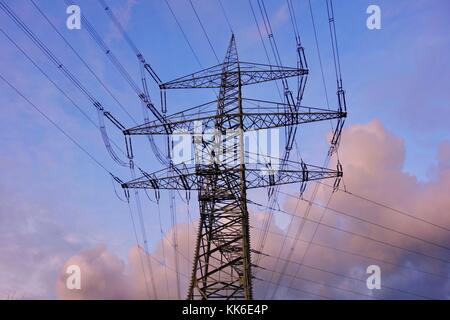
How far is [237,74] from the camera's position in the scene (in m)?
30.5

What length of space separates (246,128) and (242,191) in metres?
3.63

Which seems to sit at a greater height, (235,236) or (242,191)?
(242,191)

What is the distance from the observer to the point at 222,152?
26016 millimetres
